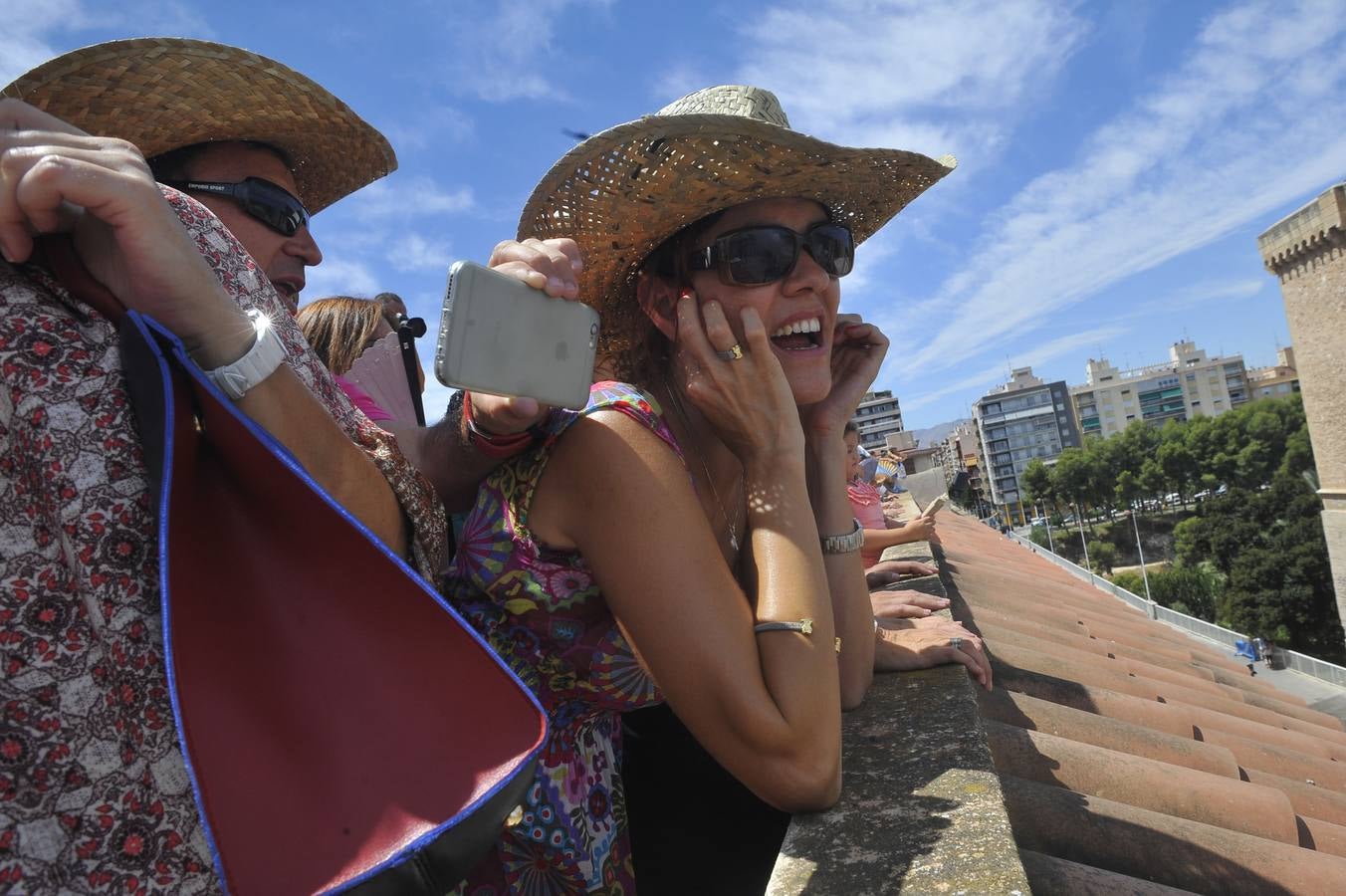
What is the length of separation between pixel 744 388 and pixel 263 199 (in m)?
1.39

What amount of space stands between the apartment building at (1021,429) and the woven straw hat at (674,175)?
14415cm

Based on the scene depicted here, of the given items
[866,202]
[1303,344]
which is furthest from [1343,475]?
[866,202]

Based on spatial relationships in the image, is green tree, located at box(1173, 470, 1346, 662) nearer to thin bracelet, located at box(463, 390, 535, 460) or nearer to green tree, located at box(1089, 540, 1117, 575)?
green tree, located at box(1089, 540, 1117, 575)

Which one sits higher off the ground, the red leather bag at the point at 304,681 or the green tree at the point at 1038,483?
the red leather bag at the point at 304,681

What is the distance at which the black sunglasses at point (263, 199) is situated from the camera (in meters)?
2.16

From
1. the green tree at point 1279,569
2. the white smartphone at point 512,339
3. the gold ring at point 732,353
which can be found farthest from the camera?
the green tree at point 1279,569

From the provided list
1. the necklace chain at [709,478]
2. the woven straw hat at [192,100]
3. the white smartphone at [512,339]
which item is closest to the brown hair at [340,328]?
the woven straw hat at [192,100]

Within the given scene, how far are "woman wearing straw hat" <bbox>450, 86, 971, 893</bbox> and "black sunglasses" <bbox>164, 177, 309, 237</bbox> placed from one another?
0.63 metres

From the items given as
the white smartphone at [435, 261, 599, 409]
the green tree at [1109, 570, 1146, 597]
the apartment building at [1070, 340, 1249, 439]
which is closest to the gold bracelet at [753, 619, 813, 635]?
the white smartphone at [435, 261, 599, 409]

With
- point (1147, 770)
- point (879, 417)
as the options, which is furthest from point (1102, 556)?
point (1147, 770)

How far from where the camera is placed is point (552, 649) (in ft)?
5.91

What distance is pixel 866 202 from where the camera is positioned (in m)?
2.73

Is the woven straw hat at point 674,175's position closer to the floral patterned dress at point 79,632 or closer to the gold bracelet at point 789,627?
the gold bracelet at point 789,627

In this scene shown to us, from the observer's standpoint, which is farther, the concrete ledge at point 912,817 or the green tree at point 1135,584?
the green tree at point 1135,584
